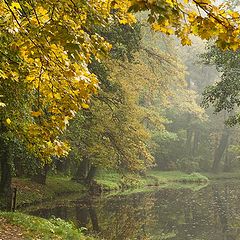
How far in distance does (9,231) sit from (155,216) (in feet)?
38.9

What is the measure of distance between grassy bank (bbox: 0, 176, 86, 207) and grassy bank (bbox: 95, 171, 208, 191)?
3.20 m

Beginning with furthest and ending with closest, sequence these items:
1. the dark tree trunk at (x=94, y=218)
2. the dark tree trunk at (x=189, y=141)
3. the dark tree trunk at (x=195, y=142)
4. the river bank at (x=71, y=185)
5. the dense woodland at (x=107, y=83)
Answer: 1. the dark tree trunk at (x=195, y=142)
2. the dark tree trunk at (x=189, y=141)
3. the river bank at (x=71, y=185)
4. the dark tree trunk at (x=94, y=218)
5. the dense woodland at (x=107, y=83)

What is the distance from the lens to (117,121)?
2306 centimetres

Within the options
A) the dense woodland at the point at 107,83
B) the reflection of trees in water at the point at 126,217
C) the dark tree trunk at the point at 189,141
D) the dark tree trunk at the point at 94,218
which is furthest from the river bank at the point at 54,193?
the dark tree trunk at the point at 189,141

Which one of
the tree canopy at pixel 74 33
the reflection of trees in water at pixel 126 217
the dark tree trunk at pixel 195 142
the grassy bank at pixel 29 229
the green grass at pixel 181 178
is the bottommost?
the reflection of trees in water at pixel 126 217

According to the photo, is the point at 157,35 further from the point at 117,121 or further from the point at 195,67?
the point at 195,67

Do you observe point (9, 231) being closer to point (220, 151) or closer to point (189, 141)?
point (189, 141)

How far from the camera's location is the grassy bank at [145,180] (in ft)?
115

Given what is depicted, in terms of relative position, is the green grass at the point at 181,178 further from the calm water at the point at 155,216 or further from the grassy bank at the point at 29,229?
the grassy bank at the point at 29,229

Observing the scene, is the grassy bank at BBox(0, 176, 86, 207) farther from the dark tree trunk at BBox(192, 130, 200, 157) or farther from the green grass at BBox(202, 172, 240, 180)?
the dark tree trunk at BBox(192, 130, 200, 157)

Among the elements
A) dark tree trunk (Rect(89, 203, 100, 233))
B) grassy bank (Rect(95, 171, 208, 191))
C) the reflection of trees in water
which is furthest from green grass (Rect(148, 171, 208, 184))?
dark tree trunk (Rect(89, 203, 100, 233))

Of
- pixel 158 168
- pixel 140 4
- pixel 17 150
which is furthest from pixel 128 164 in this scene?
pixel 158 168

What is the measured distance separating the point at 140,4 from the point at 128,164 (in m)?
19.2

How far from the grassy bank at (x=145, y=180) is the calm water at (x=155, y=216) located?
Answer: 546cm
